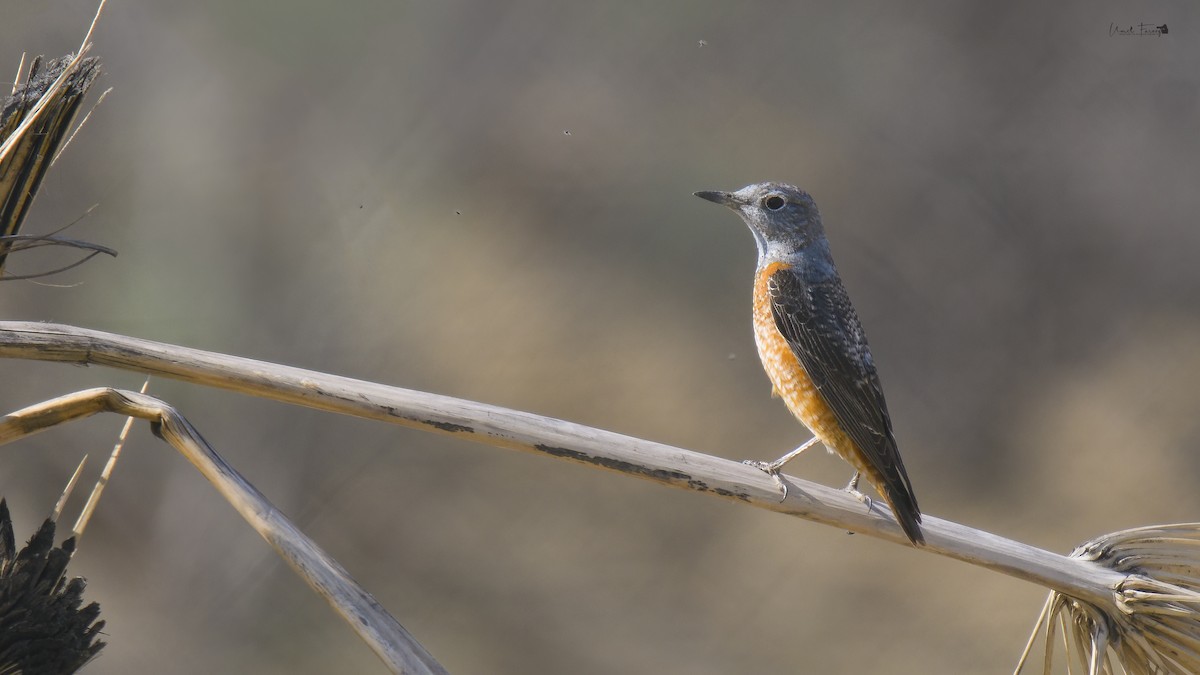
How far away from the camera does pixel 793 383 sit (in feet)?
5.32

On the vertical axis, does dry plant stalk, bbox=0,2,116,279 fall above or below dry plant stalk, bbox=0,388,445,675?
above

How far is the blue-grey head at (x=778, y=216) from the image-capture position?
1732 mm

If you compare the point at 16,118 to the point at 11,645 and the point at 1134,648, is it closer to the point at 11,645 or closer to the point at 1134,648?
the point at 11,645

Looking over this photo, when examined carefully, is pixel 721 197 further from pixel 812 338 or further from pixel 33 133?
pixel 33 133

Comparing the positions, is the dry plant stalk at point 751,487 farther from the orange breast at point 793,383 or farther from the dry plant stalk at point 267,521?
the orange breast at point 793,383

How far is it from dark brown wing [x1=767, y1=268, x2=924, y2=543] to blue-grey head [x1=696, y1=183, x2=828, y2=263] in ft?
0.22

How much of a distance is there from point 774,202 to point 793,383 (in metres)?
0.35

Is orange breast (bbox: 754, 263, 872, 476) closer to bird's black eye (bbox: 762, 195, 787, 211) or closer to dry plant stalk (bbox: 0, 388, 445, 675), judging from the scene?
bird's black eye (bbox: 762, 195, 787, 211)

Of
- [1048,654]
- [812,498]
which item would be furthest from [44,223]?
[1048,654]

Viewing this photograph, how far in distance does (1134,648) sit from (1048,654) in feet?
0.37

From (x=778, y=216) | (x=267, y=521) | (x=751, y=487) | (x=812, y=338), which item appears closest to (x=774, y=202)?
(x=778, y=216)

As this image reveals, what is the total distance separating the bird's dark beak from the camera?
5.50 feet

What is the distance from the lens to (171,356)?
975 mm

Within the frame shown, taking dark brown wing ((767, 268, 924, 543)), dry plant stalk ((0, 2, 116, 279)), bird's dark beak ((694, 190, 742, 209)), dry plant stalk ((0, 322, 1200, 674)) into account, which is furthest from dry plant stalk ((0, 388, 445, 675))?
bird's dark beak ((694, 190, 742, 209))
